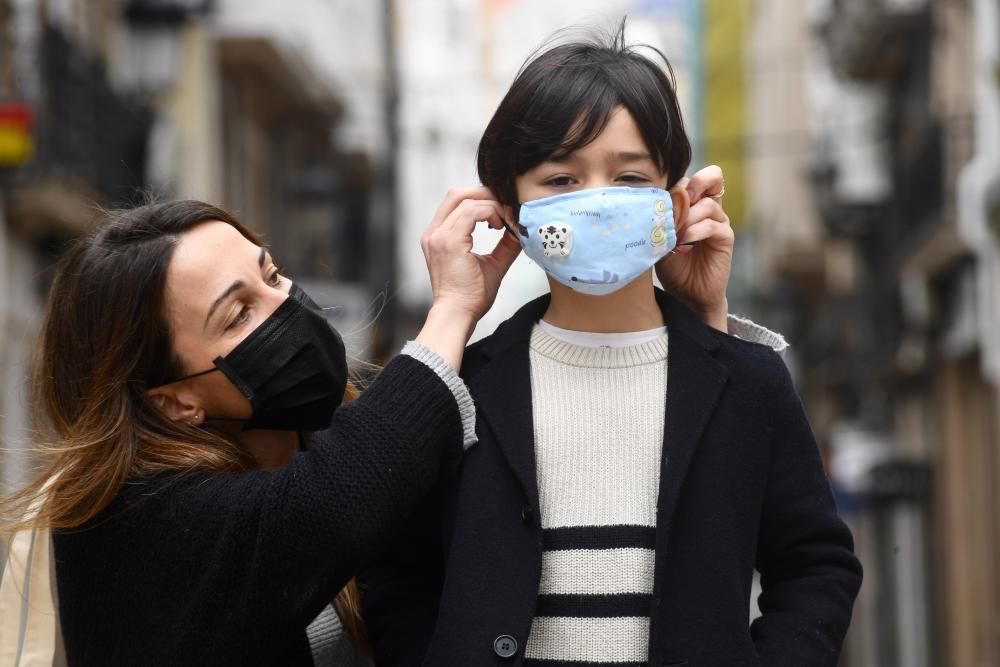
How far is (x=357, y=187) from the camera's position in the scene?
3450cm

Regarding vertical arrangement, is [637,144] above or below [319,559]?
above

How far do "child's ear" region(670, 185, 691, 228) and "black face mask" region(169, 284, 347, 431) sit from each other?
0.75 metres

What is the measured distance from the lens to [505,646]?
10.1 ft

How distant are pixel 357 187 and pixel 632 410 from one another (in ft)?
103

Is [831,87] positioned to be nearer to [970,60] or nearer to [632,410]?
[970,60]

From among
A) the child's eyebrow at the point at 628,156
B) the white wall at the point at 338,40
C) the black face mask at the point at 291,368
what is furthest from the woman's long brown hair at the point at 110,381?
the white wall at the point at 338,40

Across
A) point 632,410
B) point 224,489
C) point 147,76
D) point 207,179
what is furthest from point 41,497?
point 207,179

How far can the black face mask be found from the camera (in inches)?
136

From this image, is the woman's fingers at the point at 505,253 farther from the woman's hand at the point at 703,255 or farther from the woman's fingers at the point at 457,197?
the woman's hand at the point at 703,255

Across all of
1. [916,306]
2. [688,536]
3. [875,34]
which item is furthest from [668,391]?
[875,34]

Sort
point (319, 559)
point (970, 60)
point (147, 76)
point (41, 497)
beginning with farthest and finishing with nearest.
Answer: point (970, 60) < point (147, 76) < point (41, 497) < point (319, 559)

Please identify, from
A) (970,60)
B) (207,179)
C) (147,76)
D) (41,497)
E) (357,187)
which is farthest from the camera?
(357,187)

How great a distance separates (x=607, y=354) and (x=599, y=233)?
0.93 feet

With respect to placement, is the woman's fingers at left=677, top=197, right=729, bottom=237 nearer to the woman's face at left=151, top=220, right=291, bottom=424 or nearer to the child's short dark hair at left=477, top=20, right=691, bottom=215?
the child's short dark hair at left=477, top=20, right=691, bottom=215
